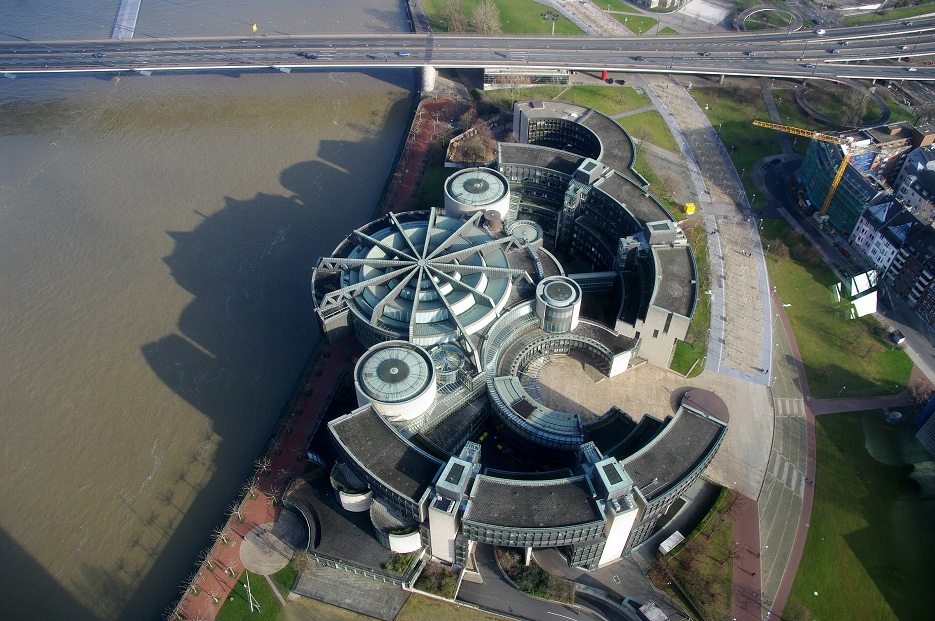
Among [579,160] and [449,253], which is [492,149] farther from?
[449,253]

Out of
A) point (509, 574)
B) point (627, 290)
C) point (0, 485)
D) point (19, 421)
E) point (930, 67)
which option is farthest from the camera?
point (930, 67)

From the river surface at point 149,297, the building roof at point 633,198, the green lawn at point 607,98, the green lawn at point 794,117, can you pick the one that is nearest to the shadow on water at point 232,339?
the river surface at point 149,297

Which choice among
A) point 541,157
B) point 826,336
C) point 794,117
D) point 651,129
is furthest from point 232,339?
point 794,117

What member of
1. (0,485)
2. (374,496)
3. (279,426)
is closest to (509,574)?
(374,496)

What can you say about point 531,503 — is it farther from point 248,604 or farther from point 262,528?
point 248,604

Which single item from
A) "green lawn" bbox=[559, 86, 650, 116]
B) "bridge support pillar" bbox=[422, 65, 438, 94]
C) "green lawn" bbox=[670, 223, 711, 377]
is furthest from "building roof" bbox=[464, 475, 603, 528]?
"bridge support pillar" bbox=[422, 65, 438, 94]

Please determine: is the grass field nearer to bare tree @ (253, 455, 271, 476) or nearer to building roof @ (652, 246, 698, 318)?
building roof @ (652, 246, 698, 318)

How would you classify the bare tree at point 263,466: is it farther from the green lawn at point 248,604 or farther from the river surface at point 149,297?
the green lawn at point 248,604
